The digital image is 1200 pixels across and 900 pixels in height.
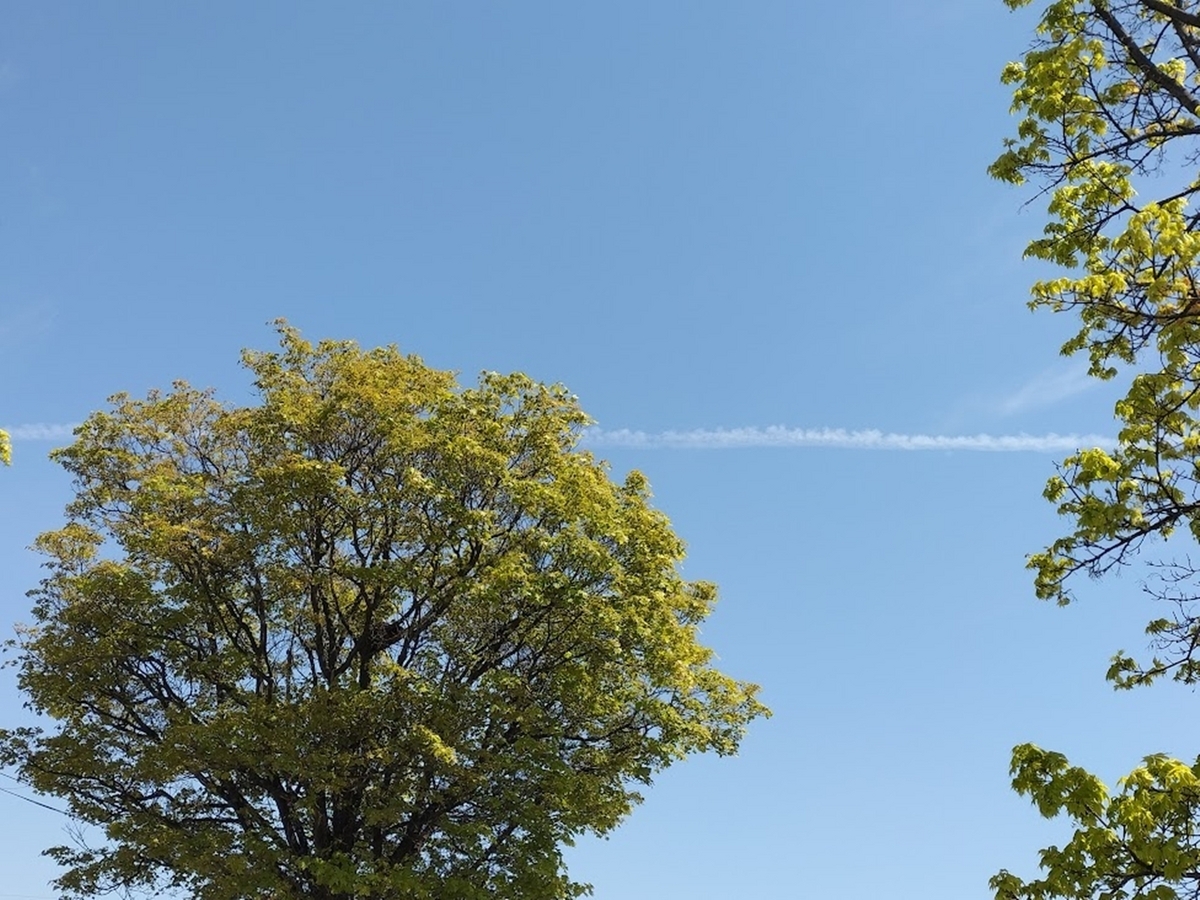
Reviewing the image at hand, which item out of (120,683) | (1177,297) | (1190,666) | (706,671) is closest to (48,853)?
(120,683)

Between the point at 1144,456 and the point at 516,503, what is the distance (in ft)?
36.1

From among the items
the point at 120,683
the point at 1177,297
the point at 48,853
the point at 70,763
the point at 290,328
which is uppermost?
the point at 290,328

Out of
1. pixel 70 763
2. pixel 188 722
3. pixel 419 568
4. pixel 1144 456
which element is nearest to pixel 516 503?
pixel 419 568

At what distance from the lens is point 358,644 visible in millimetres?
18828

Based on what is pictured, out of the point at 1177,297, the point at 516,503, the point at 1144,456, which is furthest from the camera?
the point at 516,503

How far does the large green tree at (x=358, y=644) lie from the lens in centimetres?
1686

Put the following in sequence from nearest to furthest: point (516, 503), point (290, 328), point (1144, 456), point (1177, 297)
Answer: point (1177, 297)
point (1144, 456)
point (516, 503)
point (290, 328)

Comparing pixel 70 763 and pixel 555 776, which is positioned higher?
pixel 70 763

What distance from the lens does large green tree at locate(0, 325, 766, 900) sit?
16.9 meters

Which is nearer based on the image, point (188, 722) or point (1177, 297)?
point (1177, 297)

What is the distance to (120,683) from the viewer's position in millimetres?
18656

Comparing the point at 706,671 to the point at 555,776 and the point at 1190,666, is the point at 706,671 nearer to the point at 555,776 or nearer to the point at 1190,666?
the point at 555,776

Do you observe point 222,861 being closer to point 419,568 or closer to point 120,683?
point 120,683

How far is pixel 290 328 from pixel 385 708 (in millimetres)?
8216
